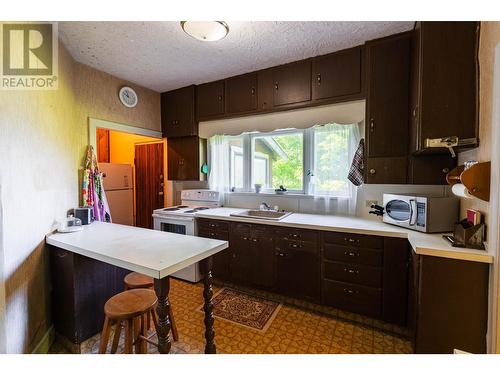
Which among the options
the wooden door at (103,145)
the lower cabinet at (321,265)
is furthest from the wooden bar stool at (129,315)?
the wooden door at (103,145)

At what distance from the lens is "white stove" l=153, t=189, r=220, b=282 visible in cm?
271

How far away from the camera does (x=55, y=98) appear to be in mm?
1878

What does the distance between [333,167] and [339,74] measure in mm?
956

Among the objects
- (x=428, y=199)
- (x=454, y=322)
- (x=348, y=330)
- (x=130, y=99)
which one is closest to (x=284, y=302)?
(x=348, y=330)

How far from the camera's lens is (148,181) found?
13.1 ft

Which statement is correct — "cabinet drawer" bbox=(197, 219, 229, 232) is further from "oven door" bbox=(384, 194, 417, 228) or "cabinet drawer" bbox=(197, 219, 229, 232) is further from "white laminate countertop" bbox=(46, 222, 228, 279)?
"oven door" bbox=(384, 194, 417, 228)

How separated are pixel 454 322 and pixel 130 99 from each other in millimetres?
3787

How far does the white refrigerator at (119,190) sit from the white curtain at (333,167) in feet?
10.8

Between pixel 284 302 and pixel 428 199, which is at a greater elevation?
pixel 428 199

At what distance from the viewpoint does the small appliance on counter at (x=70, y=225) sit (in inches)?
72.2

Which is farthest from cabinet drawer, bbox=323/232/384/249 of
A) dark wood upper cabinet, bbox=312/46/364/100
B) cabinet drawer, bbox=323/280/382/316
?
dark wood upper cabinet, bbox=312/46/364/100

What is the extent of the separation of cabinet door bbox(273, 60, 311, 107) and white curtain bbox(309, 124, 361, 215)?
1.40ft
